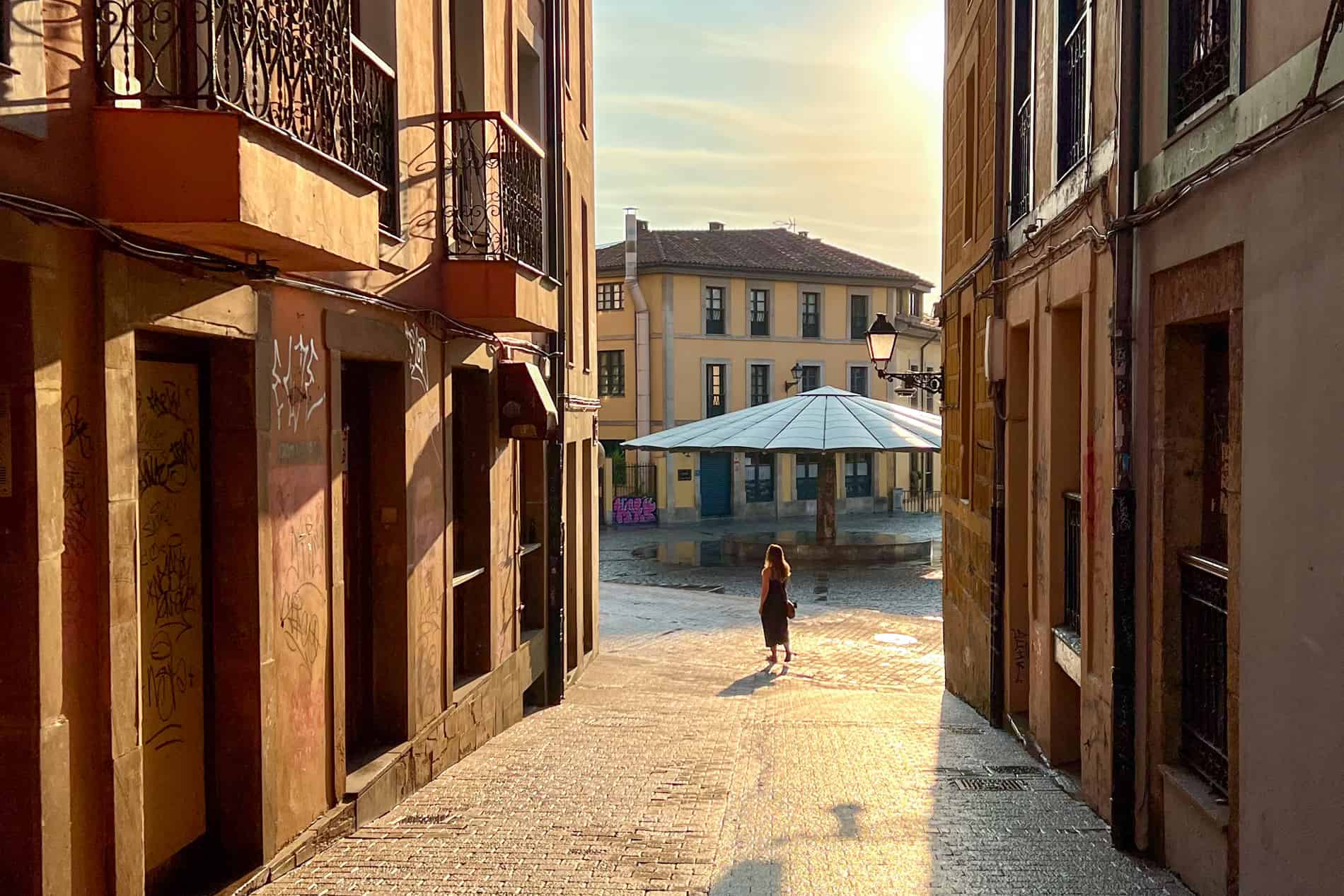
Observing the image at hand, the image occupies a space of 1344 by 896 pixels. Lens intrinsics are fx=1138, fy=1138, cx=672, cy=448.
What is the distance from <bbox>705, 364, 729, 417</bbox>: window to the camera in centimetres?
4069

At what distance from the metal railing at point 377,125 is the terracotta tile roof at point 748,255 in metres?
32.4

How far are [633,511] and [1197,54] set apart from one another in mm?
32604

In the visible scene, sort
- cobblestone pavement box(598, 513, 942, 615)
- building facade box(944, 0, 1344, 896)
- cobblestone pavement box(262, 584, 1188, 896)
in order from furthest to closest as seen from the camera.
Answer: cobblestone pavement box(598, 513, 942, 615) → cobblestone pavement box(262, 584, 1188, 896) → building facade box(944, 0, 1344, 896)

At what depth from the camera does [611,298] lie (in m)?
40.5

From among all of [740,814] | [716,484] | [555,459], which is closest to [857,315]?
[716,484]

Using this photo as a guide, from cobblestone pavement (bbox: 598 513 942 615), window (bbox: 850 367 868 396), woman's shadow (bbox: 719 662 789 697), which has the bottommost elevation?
cobblestone pavement (bbox: 598 513 942 615)

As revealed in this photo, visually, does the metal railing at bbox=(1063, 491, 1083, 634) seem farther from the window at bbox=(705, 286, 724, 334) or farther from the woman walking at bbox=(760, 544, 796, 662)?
the window at bbox=(705, 286, 724, 334)

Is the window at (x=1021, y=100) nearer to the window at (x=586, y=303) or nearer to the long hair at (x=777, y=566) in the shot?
the long hair at (x=777, y=566)

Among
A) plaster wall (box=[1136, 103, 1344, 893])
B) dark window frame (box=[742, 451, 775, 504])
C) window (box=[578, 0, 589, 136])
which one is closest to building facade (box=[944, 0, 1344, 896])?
plaster wall (box=[1136, 103, 1344, 893])

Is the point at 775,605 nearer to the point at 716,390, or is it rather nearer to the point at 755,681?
the point at 755,681

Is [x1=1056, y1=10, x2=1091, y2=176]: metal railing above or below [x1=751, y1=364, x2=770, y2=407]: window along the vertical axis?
above

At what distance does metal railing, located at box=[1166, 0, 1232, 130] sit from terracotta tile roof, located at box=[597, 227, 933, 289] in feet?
111

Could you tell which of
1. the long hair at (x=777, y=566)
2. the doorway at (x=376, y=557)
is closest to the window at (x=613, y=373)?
the long hair at (x=777, y=566)

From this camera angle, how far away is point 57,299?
158 inches
